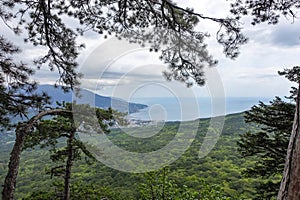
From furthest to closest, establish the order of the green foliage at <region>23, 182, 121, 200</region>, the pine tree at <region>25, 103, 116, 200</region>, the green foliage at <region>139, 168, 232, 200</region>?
1. the pine tree at <region>25, 103, 116, 200</region>
2. the green foliage at <region>23, 182, 121, 200</region>
3. the green foliage at <region>139, 168, 232, 200</region>

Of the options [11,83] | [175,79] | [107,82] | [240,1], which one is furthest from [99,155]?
[240,1]

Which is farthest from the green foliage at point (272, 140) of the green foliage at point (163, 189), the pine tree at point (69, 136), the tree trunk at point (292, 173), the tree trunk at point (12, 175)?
the tree trunk at point (12, 175)

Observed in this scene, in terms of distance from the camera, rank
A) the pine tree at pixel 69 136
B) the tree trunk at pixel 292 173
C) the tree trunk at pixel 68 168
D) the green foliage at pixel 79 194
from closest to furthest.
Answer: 1. the tree trunk at pixel 292 173
2. the green foliage at pixel 79 194
3. the pine tree at pixel 69 136
4. the tree trunk at pixel 68 168

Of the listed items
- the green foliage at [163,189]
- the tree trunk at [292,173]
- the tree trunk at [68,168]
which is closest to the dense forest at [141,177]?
the tree trunk at [68,168]

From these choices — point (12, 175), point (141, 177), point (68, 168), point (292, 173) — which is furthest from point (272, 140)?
point (141, 177)

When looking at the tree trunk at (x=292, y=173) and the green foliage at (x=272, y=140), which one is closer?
the tree trunk at (x=292, y=173)

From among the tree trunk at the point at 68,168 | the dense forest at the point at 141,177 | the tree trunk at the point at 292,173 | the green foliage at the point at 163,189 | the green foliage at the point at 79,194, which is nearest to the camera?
the tree trunk at the point at 292,173

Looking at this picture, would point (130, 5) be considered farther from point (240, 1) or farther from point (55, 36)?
point (240, 1)

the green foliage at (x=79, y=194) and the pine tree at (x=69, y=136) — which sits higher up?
the pine tree at (x=69, y=136)

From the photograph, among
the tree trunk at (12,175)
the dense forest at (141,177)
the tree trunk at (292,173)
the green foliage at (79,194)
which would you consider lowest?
the dense forest at (141,177)

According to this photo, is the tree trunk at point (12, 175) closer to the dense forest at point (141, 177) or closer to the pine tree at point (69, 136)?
the pine tree at point (69, 136)

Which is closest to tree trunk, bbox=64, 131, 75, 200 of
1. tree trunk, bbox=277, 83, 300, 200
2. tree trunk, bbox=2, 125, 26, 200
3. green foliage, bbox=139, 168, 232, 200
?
green foliage, bbox=139, 168, 232, 200

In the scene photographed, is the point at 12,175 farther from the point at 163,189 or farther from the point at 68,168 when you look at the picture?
the point at 68,168

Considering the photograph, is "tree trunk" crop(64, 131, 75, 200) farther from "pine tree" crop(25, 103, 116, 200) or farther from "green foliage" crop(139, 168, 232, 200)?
"green foliage" crop(139, 168, 232, 200)
